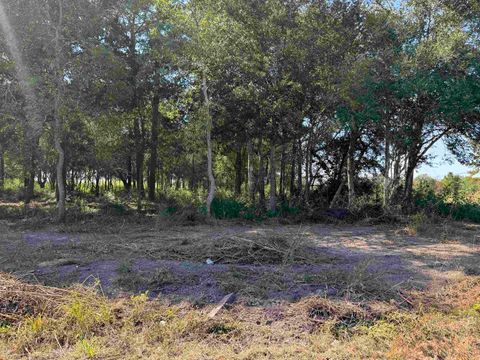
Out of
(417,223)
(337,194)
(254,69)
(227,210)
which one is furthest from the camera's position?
(337,194)

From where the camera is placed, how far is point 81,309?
4.10m

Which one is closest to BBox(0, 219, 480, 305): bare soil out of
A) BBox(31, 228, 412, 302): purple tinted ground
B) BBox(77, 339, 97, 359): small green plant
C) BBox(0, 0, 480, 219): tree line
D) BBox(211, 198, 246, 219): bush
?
BBox(31, 228, 412, 302): purple tinted ground

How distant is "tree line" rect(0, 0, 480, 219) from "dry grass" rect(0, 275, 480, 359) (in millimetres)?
8134

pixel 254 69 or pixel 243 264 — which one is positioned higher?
pixel 254 69

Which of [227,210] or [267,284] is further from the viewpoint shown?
[227,210]

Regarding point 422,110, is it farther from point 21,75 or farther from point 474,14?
point 21,75

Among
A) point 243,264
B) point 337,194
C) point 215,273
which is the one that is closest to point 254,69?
point 337,194

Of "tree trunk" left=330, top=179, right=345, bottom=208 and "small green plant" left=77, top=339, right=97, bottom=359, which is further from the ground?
"tree trunk" left=330, top=179, right=345, bottom=208

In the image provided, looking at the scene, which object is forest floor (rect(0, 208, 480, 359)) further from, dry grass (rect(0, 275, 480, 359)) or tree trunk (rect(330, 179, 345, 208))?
tree trunk (rect(330, 179, 345, 208))

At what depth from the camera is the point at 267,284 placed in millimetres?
5172

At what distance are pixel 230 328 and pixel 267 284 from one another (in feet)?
4.45

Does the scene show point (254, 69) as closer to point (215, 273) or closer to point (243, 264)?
point (243, 264)

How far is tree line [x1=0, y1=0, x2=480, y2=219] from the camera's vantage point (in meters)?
11.1

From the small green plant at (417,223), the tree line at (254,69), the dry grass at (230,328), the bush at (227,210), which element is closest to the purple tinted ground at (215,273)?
the dry grass at (230,328)
